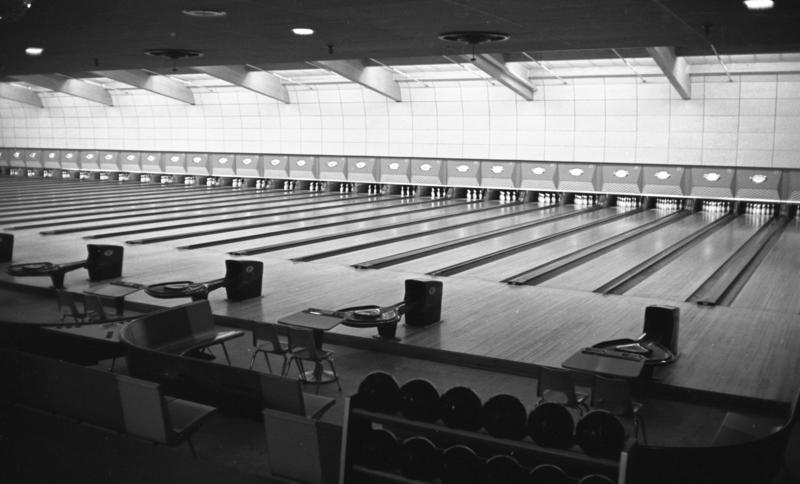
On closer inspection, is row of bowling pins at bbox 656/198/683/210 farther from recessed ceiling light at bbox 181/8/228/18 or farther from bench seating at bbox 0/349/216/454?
bench seating at bbox 0/349/216/454

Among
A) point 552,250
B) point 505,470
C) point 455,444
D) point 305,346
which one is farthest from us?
point 552,250

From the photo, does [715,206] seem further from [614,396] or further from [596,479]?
[596,479]

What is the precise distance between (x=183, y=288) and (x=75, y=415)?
3.38m

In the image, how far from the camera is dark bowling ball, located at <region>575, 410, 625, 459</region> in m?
4.32

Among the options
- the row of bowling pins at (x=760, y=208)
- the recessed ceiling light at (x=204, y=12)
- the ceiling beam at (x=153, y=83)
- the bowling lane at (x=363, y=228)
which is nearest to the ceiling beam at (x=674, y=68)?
the row of bowling pins at (x=760, y=208)

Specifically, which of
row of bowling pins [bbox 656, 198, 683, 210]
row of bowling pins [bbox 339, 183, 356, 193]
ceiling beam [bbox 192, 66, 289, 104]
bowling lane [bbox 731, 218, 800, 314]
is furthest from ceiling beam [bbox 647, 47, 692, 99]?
A: ceiling beam [bbox 192, 66, 289, 104]

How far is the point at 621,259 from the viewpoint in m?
13.9

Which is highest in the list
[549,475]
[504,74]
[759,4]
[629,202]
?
[504,74]

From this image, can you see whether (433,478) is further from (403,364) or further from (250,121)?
(250,121)

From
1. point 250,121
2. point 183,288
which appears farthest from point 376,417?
point 250,121

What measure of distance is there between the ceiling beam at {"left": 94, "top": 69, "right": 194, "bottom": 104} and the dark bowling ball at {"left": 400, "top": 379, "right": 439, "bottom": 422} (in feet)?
77.5

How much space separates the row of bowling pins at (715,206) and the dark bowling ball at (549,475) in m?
19.9

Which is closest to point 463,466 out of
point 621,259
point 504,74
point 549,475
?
point 549,475

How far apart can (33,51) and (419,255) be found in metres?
8.82
